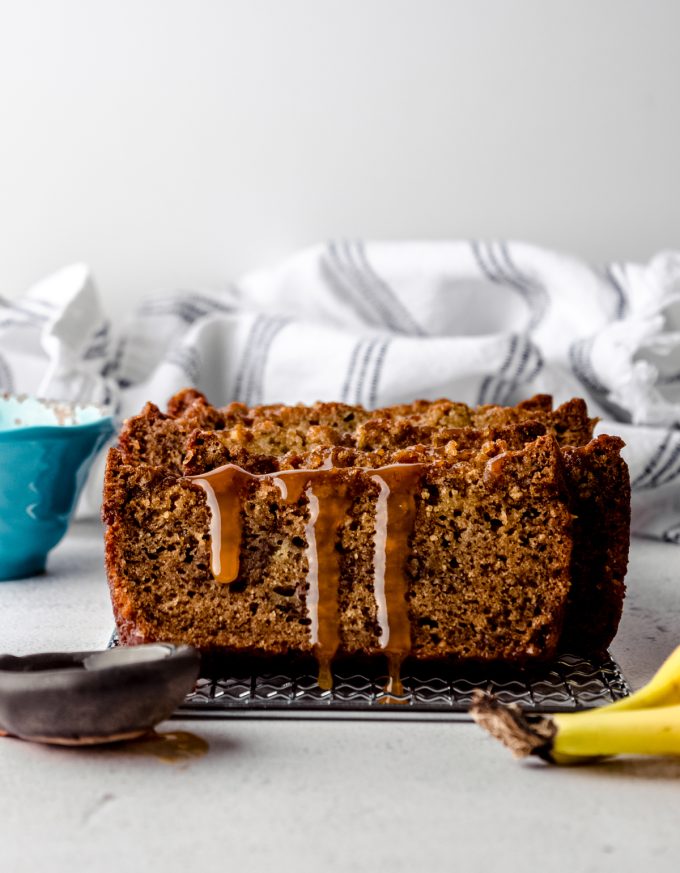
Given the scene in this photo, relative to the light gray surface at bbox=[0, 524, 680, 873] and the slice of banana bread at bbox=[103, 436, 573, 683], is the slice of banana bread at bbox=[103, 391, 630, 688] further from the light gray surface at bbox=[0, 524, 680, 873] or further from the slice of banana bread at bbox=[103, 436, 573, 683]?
the light gray surface at bbox=[0, 524, 680, 873]

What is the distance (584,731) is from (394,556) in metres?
0.39

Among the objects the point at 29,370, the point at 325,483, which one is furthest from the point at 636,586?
the point at 29,370

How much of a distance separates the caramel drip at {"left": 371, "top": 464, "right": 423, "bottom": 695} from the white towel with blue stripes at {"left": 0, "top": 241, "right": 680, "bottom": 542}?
1216mm

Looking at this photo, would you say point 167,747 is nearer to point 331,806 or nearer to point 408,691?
point 331,806

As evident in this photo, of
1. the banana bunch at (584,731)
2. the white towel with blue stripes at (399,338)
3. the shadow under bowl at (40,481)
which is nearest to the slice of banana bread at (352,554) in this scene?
the banana bunch at (584,731)

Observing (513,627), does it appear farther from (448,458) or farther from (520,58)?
(520,58)

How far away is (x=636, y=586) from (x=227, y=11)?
196cm

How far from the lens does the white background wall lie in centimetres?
327

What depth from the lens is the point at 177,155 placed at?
11.1 ft

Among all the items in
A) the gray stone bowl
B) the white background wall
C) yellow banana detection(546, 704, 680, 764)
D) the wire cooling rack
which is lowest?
the wire cooling rack

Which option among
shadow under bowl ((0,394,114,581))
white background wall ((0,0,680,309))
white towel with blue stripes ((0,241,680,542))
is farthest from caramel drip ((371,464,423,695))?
white background wall ((0,0,680,309))

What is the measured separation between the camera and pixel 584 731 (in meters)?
1.40

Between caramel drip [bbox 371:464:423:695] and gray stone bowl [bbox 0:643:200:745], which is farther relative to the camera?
caramel drip [bbox 371:464:423:695]

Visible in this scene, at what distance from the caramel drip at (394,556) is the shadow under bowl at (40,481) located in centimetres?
90
